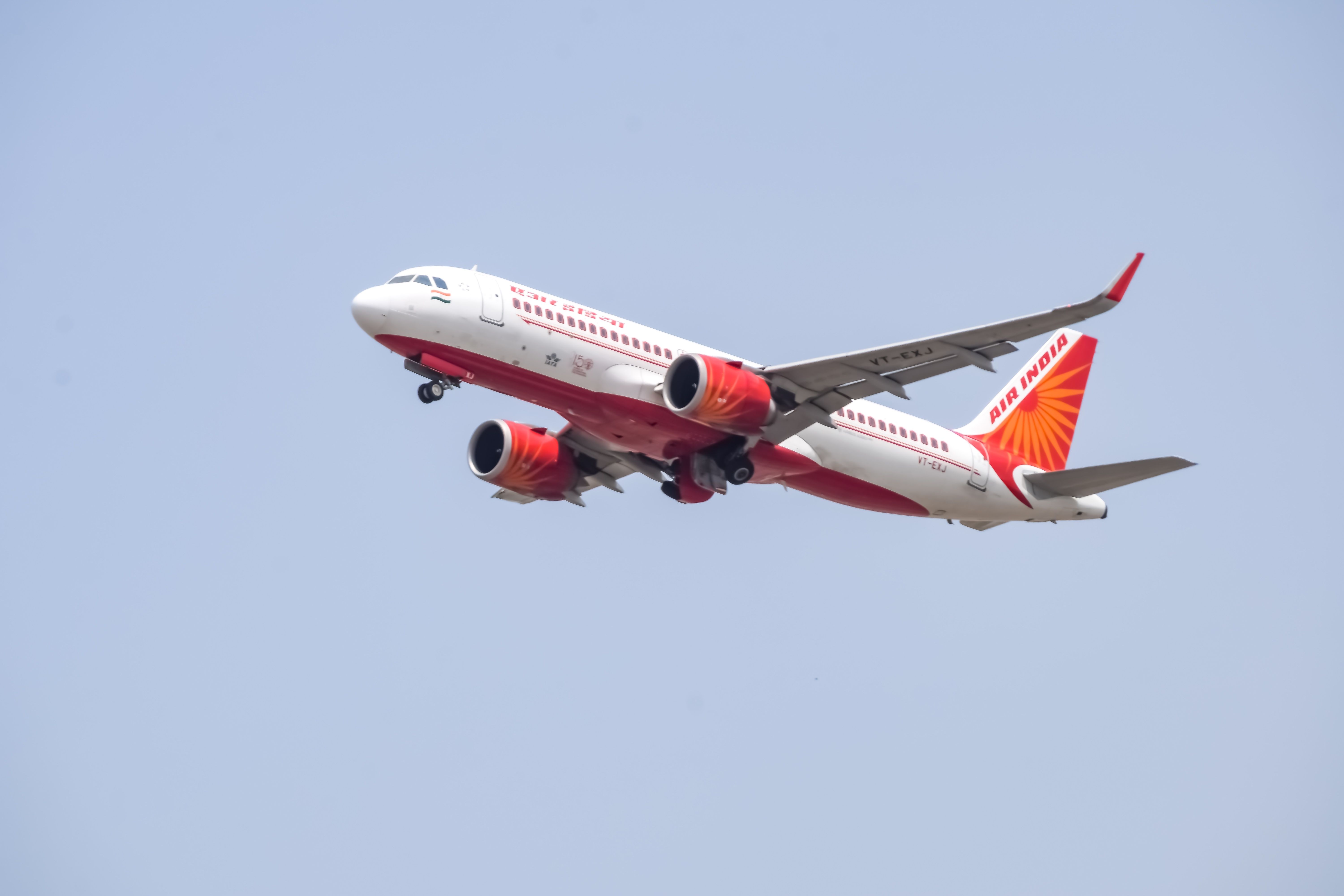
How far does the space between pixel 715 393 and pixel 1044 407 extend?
1595 cm

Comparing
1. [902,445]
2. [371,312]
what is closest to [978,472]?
[902,445]

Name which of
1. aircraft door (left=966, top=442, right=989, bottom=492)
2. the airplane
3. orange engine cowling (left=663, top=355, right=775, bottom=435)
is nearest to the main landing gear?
the airplane

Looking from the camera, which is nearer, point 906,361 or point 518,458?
point 906,361

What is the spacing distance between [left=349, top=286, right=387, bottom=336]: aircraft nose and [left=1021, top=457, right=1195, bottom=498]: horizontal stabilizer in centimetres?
2030

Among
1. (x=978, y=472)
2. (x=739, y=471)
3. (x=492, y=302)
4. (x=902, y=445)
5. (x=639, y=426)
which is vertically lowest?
(x=739, y=471)

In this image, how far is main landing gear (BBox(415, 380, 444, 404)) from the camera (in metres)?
37.1

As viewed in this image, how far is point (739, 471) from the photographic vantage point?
39.8 metres

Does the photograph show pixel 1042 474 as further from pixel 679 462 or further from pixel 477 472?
pixel 477 472

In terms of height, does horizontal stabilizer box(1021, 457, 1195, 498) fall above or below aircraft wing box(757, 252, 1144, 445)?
below

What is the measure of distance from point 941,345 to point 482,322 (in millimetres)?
11651

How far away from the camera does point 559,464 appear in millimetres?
43969

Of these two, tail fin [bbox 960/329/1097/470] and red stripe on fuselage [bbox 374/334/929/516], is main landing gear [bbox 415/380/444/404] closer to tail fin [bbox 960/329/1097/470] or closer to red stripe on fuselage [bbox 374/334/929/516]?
red stripe on fuselage [bbox 374/334/929/516]

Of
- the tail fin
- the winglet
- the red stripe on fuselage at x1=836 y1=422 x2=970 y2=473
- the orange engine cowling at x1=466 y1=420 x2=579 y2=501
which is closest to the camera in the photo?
the winglet

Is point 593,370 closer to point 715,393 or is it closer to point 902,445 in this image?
point 715,393
